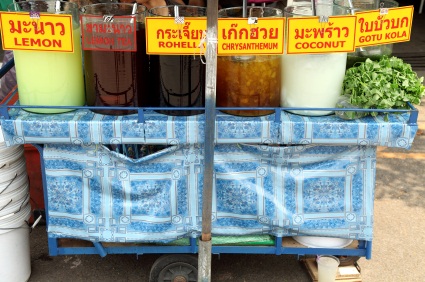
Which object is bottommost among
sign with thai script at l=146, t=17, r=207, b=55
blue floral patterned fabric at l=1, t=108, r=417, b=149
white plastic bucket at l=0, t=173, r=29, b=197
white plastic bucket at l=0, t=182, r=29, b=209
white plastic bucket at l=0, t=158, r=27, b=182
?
white plastic bucket at l=0, t=182, r=29, b=209

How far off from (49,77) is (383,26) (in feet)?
4.45

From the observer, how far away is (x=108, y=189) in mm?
2348

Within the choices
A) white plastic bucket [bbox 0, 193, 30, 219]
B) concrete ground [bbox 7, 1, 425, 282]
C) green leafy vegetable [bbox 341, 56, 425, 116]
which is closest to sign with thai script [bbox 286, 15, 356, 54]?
green leafy vegetable [bbox 341, 56, 425, 116]

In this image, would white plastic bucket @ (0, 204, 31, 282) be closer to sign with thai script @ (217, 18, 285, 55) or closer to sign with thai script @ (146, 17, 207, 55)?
sign with thai script @ (146, 17, 207, 55)

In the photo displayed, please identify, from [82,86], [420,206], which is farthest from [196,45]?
[420,206]

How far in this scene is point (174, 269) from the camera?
2613mm

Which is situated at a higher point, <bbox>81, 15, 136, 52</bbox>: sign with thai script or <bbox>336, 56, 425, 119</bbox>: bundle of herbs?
<bbox>81, 15, 136, 52</bbox>: sign with thai script

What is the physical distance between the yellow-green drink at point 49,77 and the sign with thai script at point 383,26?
1144 mm

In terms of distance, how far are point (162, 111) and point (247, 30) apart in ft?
1.62

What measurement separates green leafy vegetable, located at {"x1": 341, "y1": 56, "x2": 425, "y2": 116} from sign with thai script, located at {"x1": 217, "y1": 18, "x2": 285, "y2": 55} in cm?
36

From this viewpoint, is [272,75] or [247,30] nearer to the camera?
[247,30]

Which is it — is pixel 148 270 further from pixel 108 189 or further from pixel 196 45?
pixel 196 45

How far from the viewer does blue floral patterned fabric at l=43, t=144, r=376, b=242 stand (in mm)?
2316

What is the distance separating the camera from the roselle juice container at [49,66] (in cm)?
211
